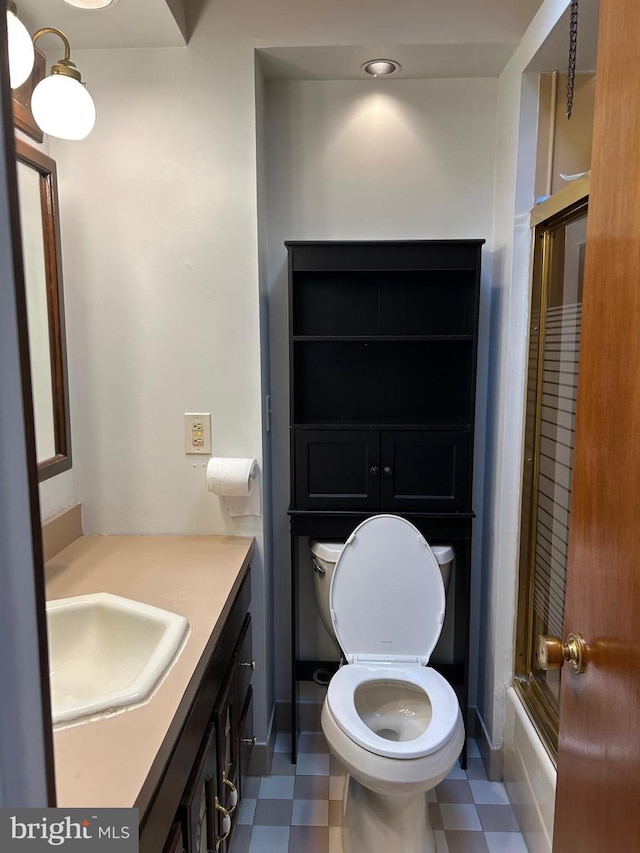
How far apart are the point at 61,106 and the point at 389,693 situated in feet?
6.15

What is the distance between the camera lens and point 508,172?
5.99 feet

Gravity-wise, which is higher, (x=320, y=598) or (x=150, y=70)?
(x=150, y=70)

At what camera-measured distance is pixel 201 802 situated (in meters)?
1.17

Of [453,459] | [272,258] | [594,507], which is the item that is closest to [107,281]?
[272,258]

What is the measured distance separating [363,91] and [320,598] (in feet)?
5.79

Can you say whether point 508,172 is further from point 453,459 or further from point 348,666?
point 348,666

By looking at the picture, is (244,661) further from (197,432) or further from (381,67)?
(381,67)

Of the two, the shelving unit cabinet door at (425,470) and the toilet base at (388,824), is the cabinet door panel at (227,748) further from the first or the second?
the shelving unit cabinet door at (425,470)

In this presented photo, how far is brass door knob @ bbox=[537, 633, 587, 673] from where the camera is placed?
898 millimetres

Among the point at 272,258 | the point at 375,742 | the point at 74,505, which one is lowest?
the point at 375,742

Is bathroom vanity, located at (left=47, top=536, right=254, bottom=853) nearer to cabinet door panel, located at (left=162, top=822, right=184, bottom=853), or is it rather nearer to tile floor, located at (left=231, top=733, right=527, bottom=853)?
cabinet door panel, located at (left=162, top=822, right=184, bottom=853)

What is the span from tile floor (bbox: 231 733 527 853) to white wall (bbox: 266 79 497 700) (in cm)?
126

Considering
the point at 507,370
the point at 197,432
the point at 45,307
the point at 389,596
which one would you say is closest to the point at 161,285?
the point at 45,307

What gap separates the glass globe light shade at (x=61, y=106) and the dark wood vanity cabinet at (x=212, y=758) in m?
1.26
